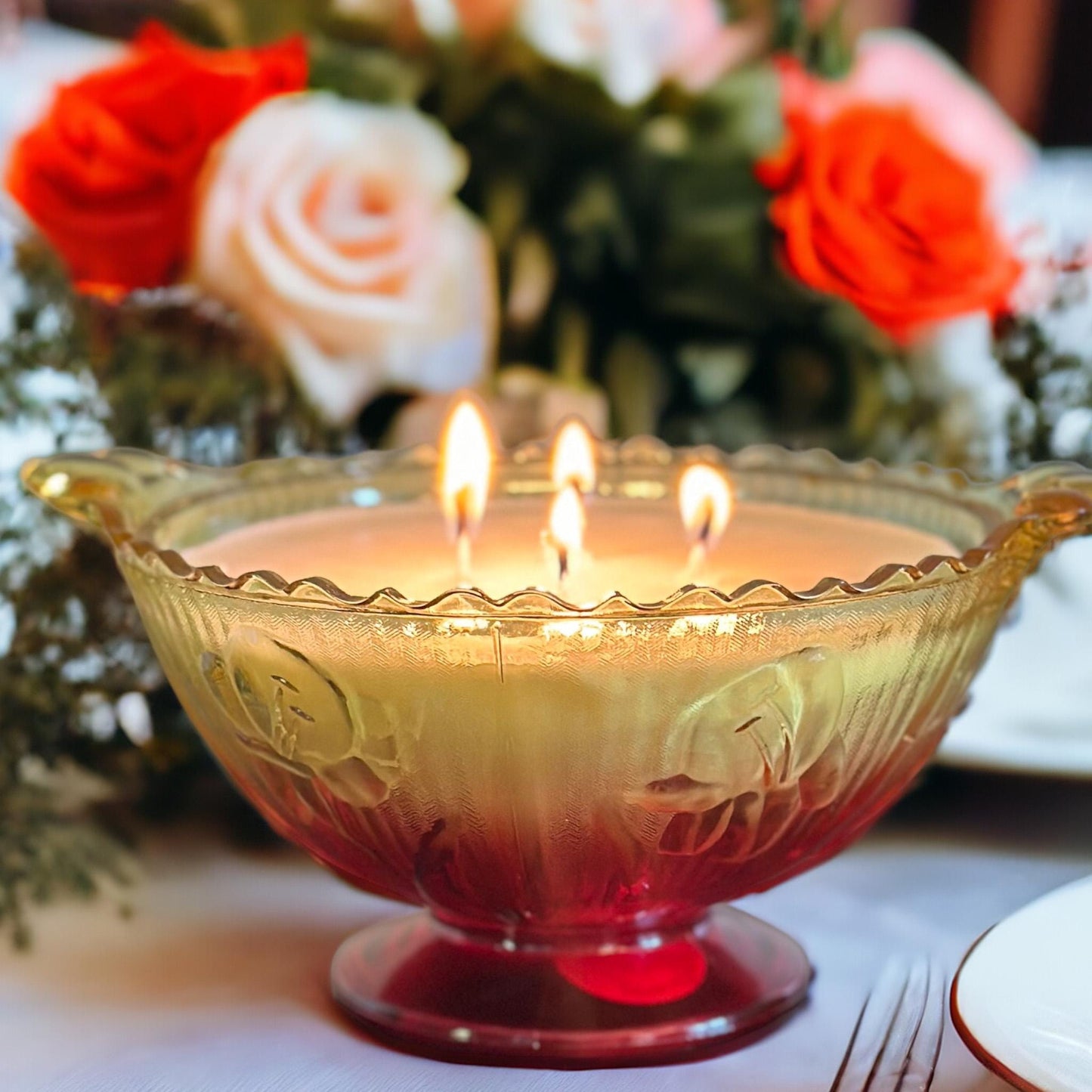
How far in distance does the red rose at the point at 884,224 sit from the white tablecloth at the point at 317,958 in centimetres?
18

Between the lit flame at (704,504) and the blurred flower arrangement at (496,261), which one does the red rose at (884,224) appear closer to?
the blurred flower arrangement at (496,261)

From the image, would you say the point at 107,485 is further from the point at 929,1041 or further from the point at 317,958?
the point at 929,1041

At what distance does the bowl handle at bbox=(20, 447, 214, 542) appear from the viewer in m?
0.42

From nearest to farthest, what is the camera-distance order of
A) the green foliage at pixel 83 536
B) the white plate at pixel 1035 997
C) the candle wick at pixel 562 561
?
the white plate at pixel 1035 997 < the candle wick at pixel 562 561 < the green foliage at pixel 83 536

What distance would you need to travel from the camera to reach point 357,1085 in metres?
0.37

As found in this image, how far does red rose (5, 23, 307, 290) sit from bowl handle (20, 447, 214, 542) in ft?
0.58

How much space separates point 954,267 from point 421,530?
0.25 m

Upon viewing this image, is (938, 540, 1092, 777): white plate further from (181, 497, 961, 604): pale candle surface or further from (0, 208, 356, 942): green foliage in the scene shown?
(0, 208, 356, 942): green foliage

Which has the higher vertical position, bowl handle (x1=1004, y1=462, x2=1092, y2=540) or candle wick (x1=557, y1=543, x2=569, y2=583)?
bowl handle (x1=1004, y1=462, x2=1092, y2=540)

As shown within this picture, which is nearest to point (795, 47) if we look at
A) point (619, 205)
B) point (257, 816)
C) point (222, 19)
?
point (619, 205)

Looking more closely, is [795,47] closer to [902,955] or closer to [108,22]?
[902,955]

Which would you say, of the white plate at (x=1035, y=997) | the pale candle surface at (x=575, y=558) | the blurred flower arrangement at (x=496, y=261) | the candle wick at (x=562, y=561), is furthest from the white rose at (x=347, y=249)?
the white plate at (x=1035, y=997)

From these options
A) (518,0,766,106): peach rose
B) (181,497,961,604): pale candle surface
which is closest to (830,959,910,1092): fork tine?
(181,497,961,604): pale candle surface

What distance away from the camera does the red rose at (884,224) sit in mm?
596
